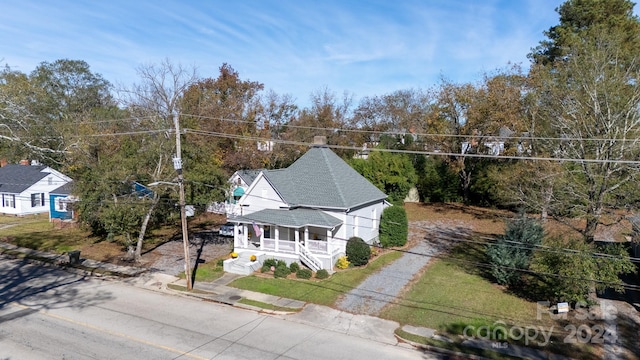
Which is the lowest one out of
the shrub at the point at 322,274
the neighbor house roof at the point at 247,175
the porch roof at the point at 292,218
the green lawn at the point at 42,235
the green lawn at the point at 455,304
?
the green lawn at the point at 455,304

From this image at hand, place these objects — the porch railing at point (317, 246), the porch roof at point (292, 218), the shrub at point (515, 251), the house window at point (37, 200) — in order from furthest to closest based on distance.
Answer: the house window at point (37, 200)
the porch railing at point (317, 246)
the porch roof at point (292, 218)
the shrub at point (515, 251)

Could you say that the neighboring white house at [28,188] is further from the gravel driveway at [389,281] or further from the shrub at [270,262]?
the gravel driveway at [389,281]

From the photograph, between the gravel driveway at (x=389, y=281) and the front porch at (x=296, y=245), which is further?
the front porch at (x=296, y=245)

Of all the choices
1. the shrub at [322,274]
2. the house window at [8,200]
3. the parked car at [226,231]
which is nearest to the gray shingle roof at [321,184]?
the shrub at [322,274]

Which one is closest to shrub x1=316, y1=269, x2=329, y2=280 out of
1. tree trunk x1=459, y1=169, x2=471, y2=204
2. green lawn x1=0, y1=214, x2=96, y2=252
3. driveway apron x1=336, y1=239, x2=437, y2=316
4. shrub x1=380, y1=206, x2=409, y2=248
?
driveway apron x1=336, y1=239, x2=437, y2=316

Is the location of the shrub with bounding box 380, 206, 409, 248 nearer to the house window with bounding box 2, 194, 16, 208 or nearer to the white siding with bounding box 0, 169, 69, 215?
the white siding with bounding box 0, 169, 69, 215

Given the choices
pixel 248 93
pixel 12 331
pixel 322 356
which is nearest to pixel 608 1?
pixel 248 93

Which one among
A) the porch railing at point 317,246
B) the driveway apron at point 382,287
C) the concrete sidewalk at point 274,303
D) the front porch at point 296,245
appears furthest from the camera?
the porch railing at point 317,246

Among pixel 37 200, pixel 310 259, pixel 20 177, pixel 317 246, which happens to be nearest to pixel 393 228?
pixel 317 246
